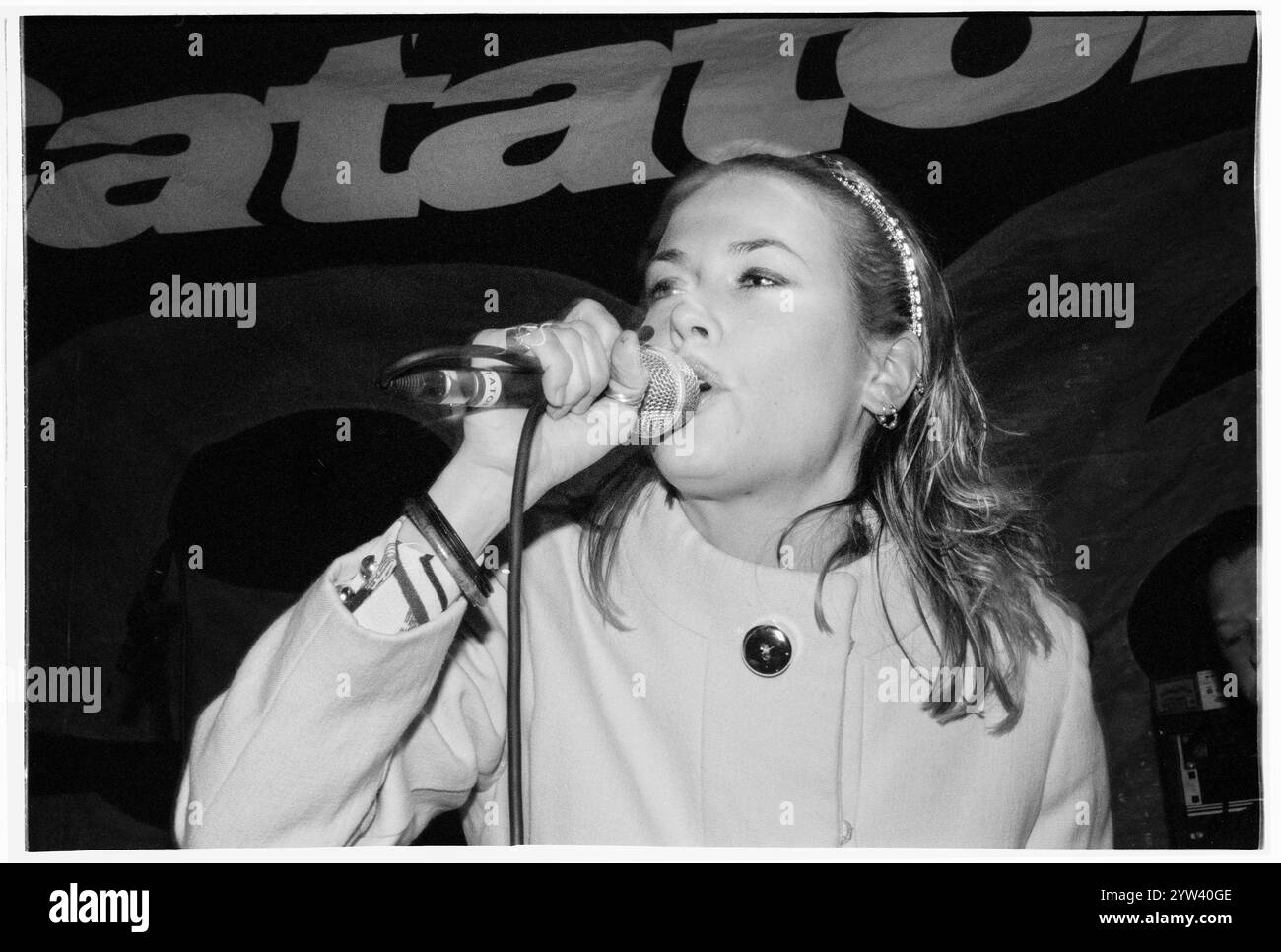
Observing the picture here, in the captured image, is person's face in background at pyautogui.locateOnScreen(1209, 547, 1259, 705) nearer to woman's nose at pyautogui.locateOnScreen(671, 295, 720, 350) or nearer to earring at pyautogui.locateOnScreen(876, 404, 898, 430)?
earring at pyautogui.locateOnScreen(876, 404, 898, 430)

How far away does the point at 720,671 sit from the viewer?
68.8 inches

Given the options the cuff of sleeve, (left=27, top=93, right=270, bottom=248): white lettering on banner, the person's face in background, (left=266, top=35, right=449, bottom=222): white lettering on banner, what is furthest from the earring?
(left=27, top=93, right=270, bottom=248): white lettering on banner

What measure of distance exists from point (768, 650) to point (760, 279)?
0.51 meters

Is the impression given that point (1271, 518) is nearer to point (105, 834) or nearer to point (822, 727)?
point (822, 727)

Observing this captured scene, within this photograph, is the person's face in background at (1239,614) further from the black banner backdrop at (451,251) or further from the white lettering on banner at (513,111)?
the white lettering on banner at (513,111)

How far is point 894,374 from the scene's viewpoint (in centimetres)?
178

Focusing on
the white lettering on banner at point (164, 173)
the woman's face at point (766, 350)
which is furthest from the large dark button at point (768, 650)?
the white lettering on banner at point (164, 173)

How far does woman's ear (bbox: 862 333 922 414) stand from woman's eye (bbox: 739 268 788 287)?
17cm

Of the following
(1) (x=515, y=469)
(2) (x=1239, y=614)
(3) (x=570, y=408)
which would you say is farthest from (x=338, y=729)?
(2) (x=1239, y=614)

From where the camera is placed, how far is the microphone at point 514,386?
133 centimetres

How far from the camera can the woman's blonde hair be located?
5.82ft

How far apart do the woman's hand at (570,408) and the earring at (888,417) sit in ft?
1.20

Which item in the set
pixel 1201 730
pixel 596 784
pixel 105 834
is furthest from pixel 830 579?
pixel 105 834

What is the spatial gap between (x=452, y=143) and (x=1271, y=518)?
137 cm
